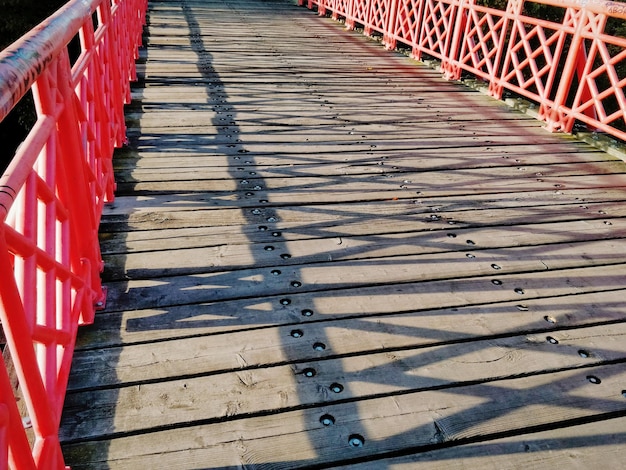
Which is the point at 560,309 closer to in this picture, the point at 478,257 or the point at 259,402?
the point at 478,257

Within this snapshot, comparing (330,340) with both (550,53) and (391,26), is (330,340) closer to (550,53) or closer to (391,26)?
(550,53)

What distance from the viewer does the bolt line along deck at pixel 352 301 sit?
5.72 ft

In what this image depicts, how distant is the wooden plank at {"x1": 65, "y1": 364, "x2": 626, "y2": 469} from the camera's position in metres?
1.65

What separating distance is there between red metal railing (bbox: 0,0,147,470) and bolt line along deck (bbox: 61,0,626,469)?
211 millimetres

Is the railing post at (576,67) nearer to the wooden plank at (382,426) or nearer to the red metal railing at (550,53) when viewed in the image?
the red metal railing at (550,53)

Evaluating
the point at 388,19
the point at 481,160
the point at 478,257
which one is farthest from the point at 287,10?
the point at 478,257

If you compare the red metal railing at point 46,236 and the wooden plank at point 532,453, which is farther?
the wooden plank at point 532,453

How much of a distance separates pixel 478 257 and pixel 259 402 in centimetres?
152

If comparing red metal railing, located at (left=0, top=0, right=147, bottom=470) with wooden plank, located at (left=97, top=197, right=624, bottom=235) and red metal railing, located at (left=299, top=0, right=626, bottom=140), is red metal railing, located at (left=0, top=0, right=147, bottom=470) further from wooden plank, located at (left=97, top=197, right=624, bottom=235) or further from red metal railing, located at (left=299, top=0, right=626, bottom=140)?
red metal railing, located at (left=299, top=0, right=626, bottom=140)

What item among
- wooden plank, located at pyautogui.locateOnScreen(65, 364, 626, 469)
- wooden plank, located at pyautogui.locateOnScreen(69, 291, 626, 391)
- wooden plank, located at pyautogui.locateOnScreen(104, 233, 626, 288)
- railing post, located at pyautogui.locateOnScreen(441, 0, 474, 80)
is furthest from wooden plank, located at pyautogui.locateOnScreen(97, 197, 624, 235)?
railing post, located at pyautogui.locateOnScreen(441, 0, 474, 80)

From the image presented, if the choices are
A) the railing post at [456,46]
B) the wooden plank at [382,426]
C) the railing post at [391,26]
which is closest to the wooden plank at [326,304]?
the wooden plank at [382,426]

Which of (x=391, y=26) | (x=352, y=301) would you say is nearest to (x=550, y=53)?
(x=391, y=26)

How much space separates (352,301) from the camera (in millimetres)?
2389

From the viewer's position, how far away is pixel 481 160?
4.08 m
